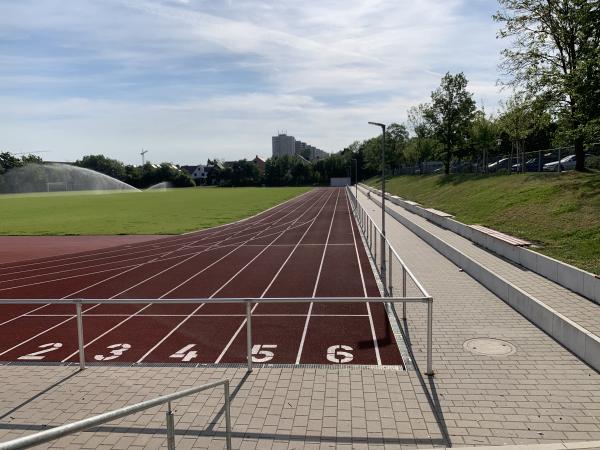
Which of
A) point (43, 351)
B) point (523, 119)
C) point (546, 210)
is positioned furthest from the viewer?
point (523, 119)

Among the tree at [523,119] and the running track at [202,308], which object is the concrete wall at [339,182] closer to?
the tree at [523,119]

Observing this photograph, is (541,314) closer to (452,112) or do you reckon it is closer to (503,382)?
(503,382)

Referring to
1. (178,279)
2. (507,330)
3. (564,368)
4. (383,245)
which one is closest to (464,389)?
(564,368)

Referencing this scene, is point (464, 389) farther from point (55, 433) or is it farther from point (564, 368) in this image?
point (55, 433)

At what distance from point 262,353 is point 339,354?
4.66ft

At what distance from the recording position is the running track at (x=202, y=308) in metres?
8.57

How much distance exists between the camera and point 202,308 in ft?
37.1

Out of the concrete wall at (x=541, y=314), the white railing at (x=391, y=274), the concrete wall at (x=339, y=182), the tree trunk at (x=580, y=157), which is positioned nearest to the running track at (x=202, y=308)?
the white railing at (x=391, y=274)

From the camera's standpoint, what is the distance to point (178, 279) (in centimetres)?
1498

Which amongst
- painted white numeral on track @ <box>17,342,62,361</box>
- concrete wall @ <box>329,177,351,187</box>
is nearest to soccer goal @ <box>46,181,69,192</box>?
concrete wall @ <box>329,177,351,187</box>

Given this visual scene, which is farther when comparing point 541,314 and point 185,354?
point 541,314

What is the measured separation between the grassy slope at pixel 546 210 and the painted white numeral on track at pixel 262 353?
7609 millimetres

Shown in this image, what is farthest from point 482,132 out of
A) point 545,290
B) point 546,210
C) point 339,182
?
point 339,182

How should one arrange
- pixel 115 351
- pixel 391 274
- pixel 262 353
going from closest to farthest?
pixel 262 353 < pixel 115 351 < pixel 391 274
